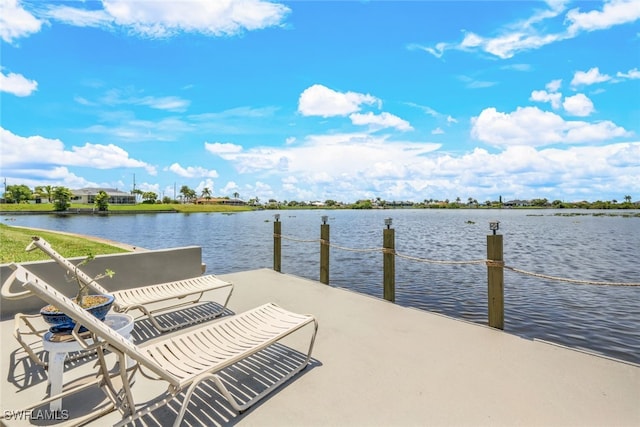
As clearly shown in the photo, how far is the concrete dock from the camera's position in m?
2.24

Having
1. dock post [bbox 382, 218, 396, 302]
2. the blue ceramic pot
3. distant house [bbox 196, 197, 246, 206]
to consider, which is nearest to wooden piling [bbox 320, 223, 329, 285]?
dock post [bbox 382, 218, 396, 302]

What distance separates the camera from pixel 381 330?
3.88m

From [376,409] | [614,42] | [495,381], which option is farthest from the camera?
[614,42]

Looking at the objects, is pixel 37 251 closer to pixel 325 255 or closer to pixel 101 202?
pixel 325 255

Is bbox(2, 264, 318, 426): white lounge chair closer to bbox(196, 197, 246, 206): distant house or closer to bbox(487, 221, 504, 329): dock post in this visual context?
bbox(487, 221, 504, 329): dock post

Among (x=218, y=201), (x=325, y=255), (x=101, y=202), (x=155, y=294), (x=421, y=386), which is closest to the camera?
(x=421, y=386)

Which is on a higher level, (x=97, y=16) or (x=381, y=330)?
(x=97, y=16)

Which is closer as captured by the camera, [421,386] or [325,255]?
[421,386]

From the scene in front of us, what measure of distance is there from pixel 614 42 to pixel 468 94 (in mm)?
7374

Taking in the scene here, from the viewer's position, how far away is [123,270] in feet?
17.1

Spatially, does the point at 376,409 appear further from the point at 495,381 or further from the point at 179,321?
the point at 179,321

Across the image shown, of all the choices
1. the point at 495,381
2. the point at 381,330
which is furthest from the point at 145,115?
the point at 495,381

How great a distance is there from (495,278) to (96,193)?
123 m

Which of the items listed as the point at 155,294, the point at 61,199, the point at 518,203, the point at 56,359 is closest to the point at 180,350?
the point at 56,359
